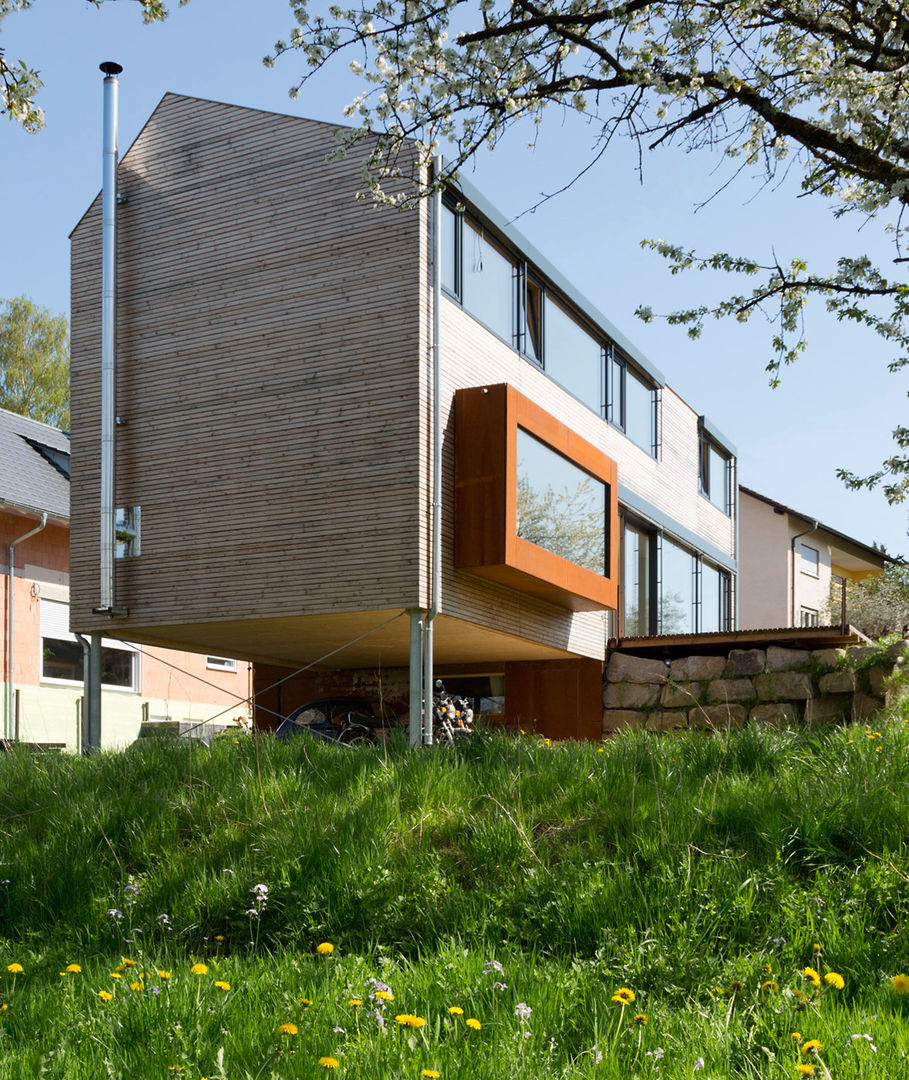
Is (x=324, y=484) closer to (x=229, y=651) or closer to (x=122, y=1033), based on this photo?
(x=229, y=651)

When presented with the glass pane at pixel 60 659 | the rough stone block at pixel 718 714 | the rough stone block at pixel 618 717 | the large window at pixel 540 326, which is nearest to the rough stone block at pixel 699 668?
the rough stone block at pixel 718 714

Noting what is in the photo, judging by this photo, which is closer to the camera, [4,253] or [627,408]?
[627,408]

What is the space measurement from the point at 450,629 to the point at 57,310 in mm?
25590

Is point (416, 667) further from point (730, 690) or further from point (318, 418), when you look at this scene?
point (730, 690)

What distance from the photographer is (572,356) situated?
774 inches

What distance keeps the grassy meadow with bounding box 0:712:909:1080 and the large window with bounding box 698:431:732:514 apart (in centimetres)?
2016

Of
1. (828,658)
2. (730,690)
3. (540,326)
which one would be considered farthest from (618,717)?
(540,326)

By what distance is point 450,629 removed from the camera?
16031mm

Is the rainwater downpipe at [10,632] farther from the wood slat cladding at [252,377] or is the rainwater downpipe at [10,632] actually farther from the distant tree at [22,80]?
the distant tree at [22,80]

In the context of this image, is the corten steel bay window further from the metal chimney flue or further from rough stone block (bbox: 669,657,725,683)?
the metal chimney flue

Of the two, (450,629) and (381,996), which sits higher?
(450,629)

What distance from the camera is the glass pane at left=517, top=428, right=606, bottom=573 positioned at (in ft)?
51.3

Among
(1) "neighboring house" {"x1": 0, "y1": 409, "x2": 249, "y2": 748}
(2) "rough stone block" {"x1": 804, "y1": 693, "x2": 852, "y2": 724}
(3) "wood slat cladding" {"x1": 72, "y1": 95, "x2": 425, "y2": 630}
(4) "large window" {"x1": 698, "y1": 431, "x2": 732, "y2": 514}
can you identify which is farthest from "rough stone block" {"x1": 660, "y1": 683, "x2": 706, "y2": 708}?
(4) "large window" {"x1": 698, "y1": 431, "x2": 732, "y2": 514}

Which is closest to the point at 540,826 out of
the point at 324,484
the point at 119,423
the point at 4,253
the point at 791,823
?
the point at 791,823
